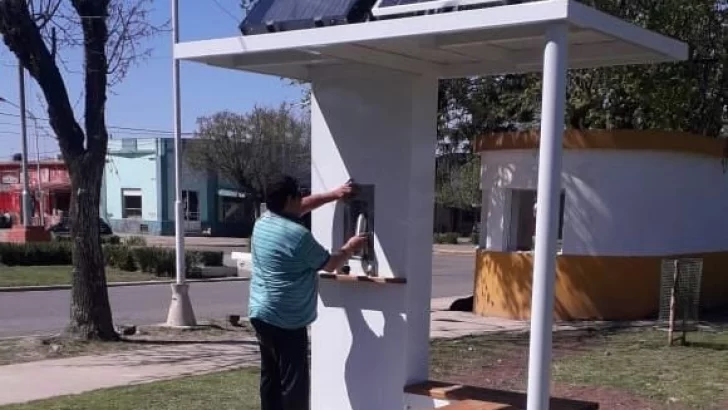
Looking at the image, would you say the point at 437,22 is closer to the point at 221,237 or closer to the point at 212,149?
the point at 212,149

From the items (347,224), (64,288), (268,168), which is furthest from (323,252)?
(268,168)

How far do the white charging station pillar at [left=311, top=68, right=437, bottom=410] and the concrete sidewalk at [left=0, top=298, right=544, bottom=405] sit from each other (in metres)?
3.50

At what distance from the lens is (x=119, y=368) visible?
922 cm

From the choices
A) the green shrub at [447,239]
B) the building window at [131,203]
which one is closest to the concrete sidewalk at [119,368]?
the green shrub at [447,239]

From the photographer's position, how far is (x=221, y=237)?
169ft

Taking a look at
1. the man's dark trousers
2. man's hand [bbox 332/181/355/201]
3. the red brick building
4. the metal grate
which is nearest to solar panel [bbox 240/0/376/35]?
man's hand [bbox 332/181/355/201]

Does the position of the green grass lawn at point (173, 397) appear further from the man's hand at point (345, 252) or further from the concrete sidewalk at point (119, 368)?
the man's hand at point (345, 252)

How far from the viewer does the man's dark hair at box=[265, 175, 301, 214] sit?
16.2 feet

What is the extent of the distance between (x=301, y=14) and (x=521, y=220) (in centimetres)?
952

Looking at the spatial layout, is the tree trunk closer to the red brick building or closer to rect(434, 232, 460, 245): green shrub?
rect(434, 232, 460, 245): green shrub

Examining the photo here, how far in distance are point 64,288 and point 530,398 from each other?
687 inches

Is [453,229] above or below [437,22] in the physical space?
below

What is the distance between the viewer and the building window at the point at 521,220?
1375 centimetres

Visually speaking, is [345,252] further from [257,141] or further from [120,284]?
[257,141]
